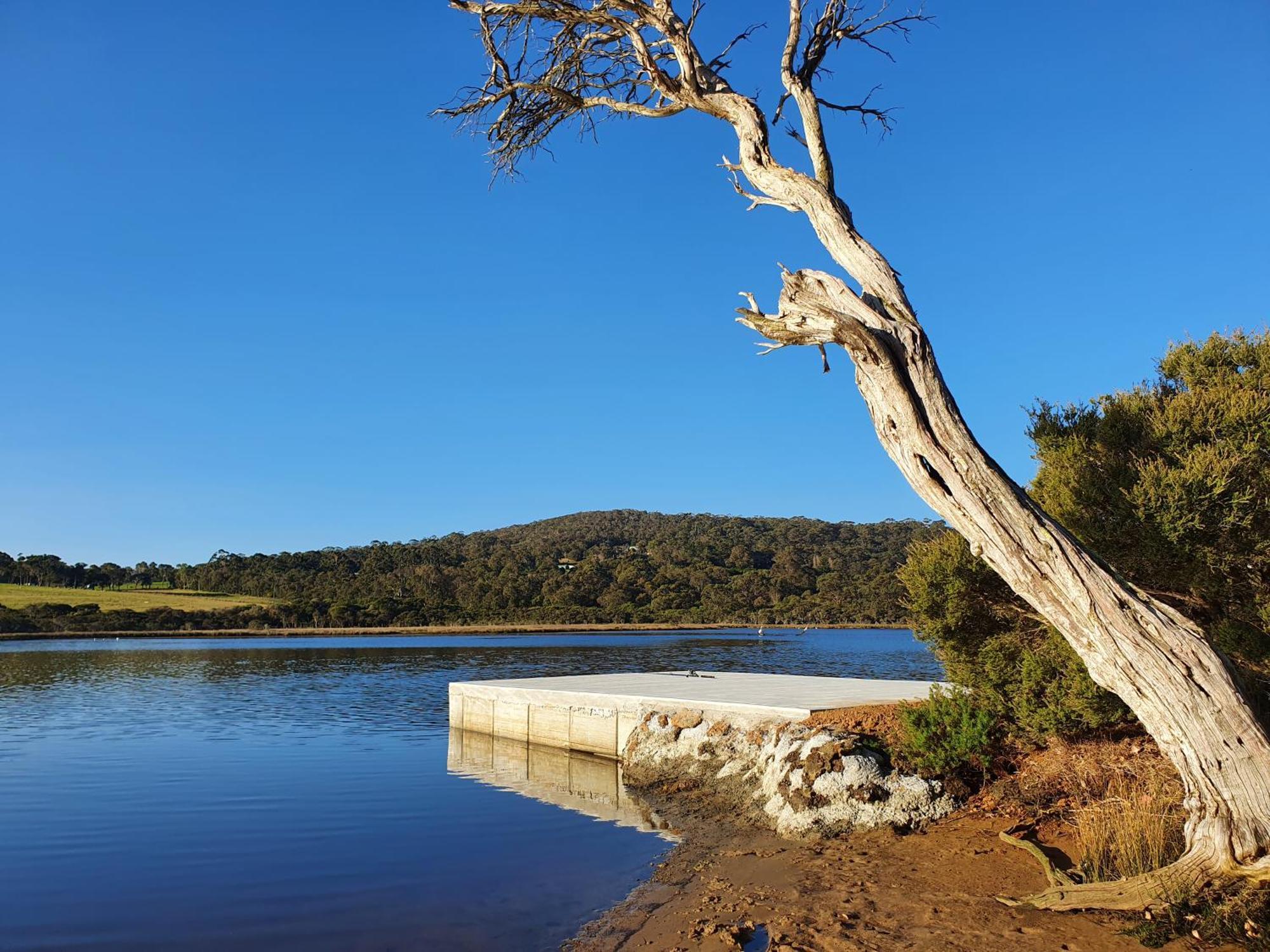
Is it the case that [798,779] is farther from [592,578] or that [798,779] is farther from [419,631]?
[592,578]

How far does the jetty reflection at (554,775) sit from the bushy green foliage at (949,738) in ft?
9.10

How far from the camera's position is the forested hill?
8588 centimetres

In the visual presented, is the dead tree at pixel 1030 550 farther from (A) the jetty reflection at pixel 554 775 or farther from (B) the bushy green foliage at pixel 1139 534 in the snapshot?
(A) the jetty reflection at pixel 554 775

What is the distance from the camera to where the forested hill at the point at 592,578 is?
8588 cm

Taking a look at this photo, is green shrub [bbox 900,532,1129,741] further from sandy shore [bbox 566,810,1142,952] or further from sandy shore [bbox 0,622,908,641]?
sandy shore [bbox 0,622,908,641]

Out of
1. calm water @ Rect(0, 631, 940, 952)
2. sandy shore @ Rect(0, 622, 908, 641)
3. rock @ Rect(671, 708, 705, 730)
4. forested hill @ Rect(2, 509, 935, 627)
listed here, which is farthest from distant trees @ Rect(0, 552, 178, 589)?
rock @ Rect(671, 708, 705, 730)

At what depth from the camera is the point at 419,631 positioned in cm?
7669

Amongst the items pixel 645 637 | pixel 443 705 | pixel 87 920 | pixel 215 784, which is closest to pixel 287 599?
pixel 645 637

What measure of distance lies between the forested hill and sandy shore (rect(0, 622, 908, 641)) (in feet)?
8.49

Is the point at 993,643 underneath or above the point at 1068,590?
underneath

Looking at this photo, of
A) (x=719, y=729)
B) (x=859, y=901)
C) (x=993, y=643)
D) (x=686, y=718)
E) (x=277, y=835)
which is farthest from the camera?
(x=686, y=718)

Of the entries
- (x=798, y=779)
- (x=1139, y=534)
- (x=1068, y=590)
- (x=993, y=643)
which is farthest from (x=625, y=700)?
(x=1068, y=590)

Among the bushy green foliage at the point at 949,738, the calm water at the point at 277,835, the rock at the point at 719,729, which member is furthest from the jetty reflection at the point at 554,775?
the bushy green foliage at the point at 949,738

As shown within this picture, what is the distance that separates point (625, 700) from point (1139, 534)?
8.42 m
